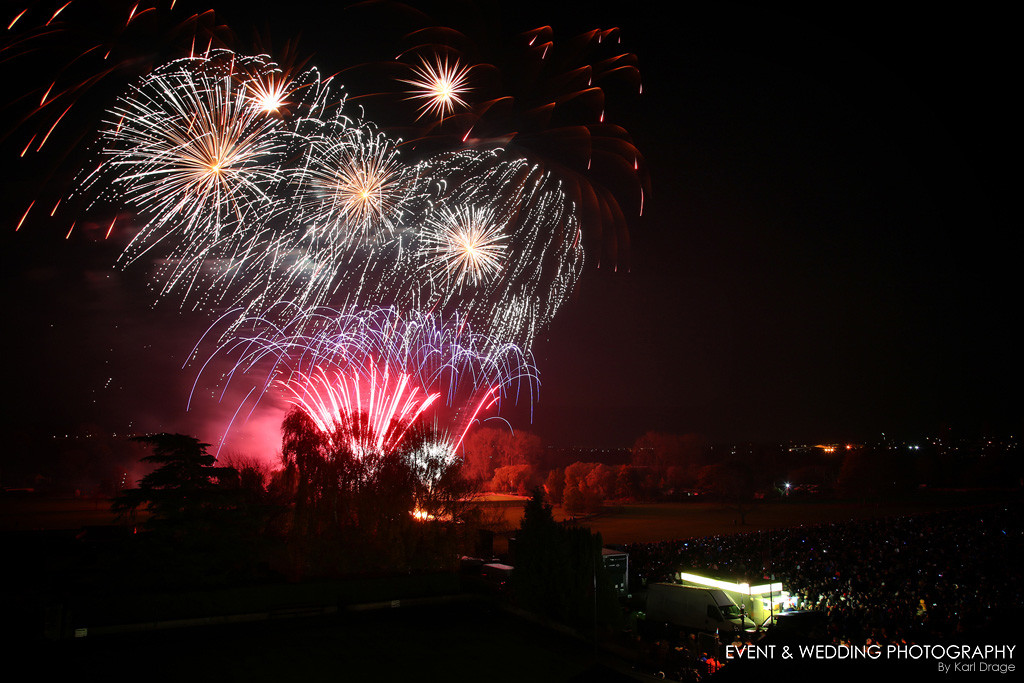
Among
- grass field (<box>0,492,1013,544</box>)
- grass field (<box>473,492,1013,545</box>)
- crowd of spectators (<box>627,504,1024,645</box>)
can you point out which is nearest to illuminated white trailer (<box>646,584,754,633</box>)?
crowd of spectators (<box>627,504,1024,645</box>)

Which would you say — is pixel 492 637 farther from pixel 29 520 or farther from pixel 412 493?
pixel 29 520

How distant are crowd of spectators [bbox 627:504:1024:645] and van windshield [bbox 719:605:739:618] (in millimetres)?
2469

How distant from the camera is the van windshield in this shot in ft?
56.9

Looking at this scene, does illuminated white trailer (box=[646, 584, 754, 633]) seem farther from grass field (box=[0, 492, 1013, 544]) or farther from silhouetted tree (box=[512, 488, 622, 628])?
grass field (box=[0, 492, 1013, 544])

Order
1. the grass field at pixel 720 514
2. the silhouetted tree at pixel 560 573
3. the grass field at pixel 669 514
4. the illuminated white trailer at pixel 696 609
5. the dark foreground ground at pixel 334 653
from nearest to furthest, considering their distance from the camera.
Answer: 1. the dark foreground ground at pixel 334 653
2. the silhouetted tree at pixel 560 573
3. the illuminated white trailer at pixel 696 609
4. the grass field at pixel 669 514
5. the grass field at pixel 720 514

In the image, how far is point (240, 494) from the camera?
18.2 metres

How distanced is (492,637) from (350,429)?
1134 cm

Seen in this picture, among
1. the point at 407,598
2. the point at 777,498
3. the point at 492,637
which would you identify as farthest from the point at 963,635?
the point at 777,498

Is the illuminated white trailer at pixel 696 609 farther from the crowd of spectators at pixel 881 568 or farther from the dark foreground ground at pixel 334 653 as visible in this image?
the dark foreground ground at pixel 334 653

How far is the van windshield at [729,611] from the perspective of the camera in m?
17.3

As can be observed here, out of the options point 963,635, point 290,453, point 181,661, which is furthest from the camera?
point 290,453

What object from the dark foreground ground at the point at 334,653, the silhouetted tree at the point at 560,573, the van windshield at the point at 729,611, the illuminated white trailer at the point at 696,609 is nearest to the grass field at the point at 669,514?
the illuminated white trailer at the point at 696,609

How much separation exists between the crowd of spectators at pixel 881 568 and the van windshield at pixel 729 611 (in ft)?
8.10

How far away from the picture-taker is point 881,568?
20875 mm
